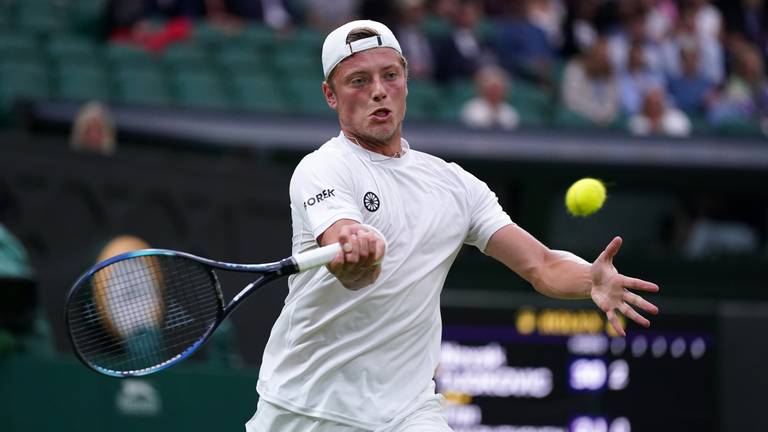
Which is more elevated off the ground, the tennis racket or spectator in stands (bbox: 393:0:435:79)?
spectator in stands (bbox: 393:0:435:79)

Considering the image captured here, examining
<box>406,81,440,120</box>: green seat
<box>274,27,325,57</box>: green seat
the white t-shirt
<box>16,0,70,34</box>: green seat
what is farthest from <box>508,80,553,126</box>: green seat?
the white t-shirt

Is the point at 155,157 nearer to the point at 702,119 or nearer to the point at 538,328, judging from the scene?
the point at 538,328

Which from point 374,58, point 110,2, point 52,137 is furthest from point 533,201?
point 374,58

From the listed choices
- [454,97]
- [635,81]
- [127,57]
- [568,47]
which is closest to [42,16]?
[127,57]

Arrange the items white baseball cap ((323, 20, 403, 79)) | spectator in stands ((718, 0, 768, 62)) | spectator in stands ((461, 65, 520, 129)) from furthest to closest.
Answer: spectator in stands ((718, 0, 768, 62)) < spectator in stands ((461, 65, 520, 129)) < white baseball cap ((323, 20, 403, 79))

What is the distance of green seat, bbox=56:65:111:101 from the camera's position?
1170 centimetres

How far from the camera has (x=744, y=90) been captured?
1473 centimetres

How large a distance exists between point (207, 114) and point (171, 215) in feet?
4.38

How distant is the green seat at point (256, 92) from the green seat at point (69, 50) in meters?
1.29

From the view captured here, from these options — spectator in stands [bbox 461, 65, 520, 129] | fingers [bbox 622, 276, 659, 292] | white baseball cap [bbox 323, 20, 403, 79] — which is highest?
spectator in stands [bbox 461, 65, 520, 129]

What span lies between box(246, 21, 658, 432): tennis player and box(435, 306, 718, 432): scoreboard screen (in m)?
4.53

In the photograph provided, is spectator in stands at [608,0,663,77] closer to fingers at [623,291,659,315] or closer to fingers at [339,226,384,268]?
fingers at [623,291,659,315]

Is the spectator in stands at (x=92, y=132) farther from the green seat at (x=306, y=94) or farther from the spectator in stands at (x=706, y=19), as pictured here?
the spectator in stands at (x=706, y=19)

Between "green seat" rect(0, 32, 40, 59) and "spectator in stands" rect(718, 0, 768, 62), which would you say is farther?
"spectator in stands" rect(718, 0, 768, 62)
